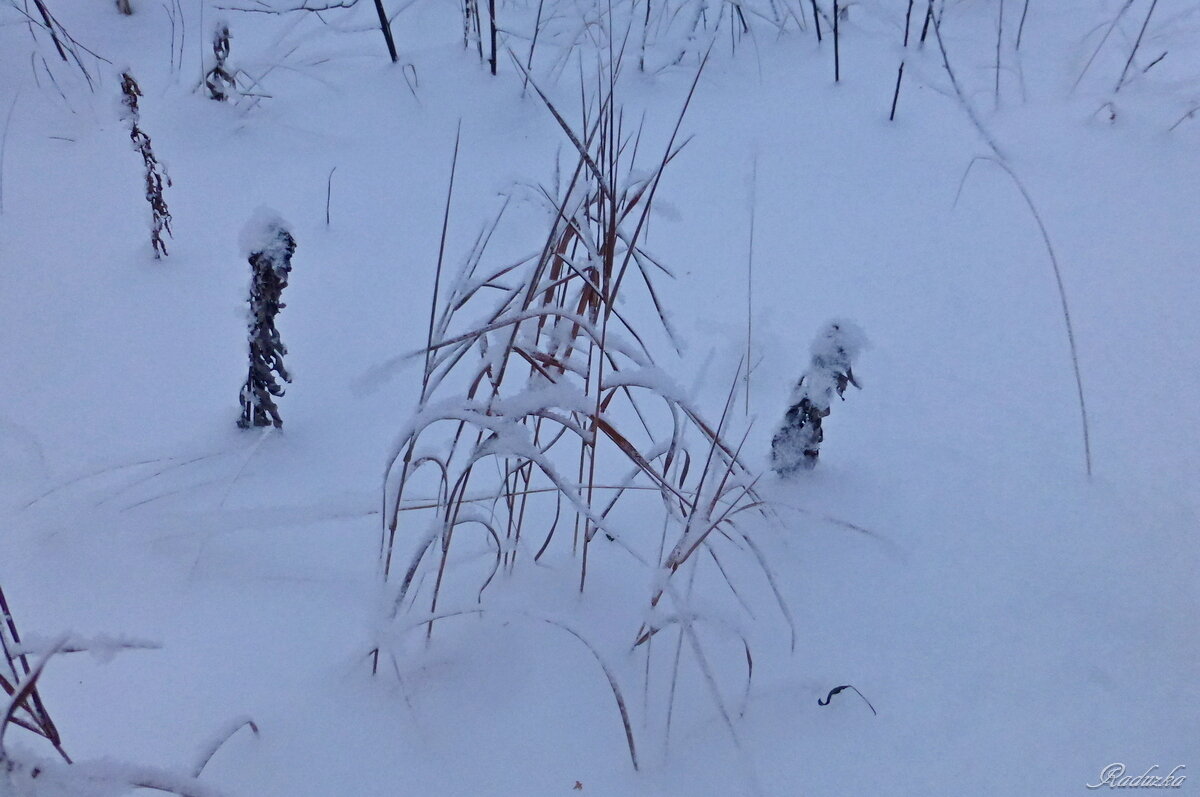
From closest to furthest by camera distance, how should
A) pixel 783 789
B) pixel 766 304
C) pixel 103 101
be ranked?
1. pixel 783 789
2. pixel 766 304
3. pixel 103 101

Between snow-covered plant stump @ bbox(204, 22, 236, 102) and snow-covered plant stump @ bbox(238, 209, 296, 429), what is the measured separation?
0.82 metres

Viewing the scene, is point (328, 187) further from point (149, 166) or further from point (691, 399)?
point (691, 399)

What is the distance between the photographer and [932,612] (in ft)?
2.38

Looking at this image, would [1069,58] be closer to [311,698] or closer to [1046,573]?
[1046,573]

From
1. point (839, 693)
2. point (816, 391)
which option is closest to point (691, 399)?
point (816, 391)

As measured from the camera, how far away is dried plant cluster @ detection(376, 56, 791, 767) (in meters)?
0.63

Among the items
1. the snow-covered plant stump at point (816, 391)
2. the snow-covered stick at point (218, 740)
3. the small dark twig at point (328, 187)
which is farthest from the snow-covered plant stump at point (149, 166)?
the snow-covered plant stump at point (816, 391)

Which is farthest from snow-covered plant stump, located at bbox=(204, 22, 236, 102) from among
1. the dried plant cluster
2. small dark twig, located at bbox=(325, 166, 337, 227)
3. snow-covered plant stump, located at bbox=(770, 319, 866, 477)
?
snow-covered plant stump, located at bbox=(770, 319, 866, 477)

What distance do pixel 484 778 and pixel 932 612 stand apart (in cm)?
44

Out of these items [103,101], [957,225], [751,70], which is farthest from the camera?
[751,70]

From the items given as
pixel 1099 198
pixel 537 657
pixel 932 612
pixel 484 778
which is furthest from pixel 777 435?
pixel 1099 198

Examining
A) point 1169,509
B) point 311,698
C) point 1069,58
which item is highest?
point 1069,58

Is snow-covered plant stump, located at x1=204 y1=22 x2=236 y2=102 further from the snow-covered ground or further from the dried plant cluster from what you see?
the dried plant cluster

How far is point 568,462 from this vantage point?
35.8 inches
